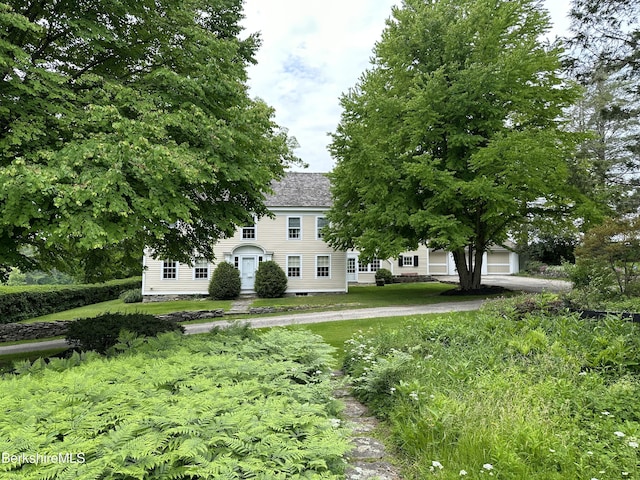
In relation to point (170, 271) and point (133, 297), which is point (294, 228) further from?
point (133, 297)

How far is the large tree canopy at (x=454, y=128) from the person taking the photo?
16297 millimetres

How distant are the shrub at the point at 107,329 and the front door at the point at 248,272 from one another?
14.8m

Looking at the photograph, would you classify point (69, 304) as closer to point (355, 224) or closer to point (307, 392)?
point (355, 224)

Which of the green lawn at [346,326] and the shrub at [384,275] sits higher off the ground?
the shrub at [384,275]

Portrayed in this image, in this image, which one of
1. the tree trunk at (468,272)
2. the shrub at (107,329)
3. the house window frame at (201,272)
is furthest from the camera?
the house window frame at (201,272)

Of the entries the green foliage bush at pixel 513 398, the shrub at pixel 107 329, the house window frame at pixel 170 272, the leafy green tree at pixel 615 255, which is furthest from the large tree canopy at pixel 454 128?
the house window frame at pixel 170 272

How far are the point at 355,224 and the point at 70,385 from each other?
17.6 meters

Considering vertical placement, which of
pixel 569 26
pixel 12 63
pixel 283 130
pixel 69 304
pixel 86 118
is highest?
pixel 283 130

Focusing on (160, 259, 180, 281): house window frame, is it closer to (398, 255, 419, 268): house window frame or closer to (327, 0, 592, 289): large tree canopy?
(327, 0, 592, 289): large tree canopy

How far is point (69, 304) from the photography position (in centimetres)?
2161

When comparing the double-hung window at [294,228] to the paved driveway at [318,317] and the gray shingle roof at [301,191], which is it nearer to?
the gray shingle roof at [301,191]

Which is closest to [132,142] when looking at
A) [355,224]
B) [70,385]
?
[70,385]

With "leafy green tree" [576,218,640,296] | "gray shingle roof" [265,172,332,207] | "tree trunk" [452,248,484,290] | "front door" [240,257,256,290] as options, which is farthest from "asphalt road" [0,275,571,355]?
"gray shingle roof" [265,172,332,207]

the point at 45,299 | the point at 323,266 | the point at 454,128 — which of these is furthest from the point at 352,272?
the point at 45,299
